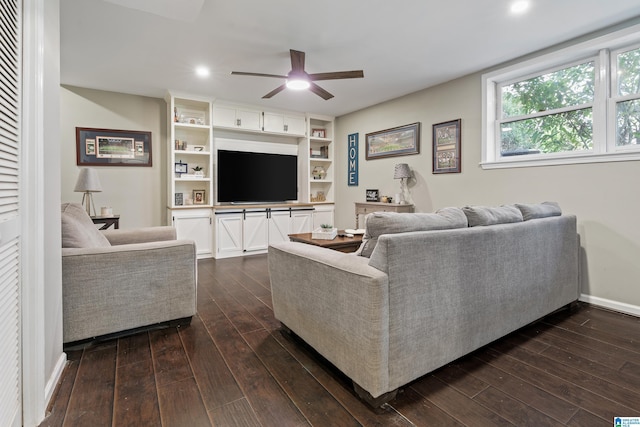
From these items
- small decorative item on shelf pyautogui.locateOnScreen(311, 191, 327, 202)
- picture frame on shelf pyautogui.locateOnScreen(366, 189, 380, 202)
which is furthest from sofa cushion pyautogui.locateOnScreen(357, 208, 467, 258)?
small decorative item on shelf pyautogui.locateOnScreen(311, 191, 327, 202)

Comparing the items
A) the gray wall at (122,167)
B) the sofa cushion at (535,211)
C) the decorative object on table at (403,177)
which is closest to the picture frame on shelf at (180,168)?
the gray wall at (122,167)

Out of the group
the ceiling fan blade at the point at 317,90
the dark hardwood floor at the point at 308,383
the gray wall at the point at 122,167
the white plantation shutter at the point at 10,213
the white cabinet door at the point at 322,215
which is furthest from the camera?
the white cabinet door at the point at 322,215

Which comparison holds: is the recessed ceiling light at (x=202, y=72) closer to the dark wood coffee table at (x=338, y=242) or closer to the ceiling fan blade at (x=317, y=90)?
the ceiling fan blade at (x=317, y=90)

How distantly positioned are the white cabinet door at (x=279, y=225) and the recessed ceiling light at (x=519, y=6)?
4014mm

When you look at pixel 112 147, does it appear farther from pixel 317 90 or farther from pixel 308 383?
pixel 308 383

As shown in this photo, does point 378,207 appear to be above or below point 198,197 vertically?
below

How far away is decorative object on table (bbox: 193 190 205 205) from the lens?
5.07 m

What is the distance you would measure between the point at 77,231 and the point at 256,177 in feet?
11.0

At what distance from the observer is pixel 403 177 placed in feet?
14.9

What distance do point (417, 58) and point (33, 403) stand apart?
13.3ft

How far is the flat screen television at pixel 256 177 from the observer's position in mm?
5105

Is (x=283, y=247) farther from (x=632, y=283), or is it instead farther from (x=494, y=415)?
(x=632, y=283)

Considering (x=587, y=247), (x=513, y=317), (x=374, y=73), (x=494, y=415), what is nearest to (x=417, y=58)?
(x=374, y=73)

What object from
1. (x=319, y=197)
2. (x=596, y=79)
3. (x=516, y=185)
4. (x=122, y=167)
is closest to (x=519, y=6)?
(x=596, y=79)
